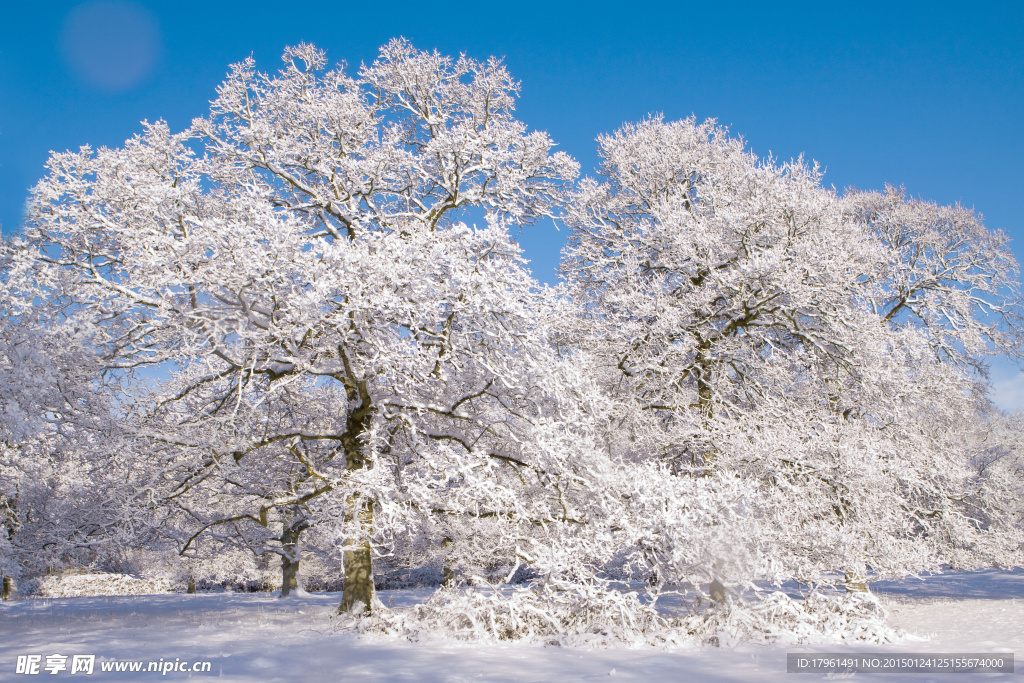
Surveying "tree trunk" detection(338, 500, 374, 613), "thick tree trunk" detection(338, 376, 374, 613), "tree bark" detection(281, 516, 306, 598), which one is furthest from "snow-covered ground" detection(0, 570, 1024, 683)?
"tree bark" detection(281, 516, 306, 598)

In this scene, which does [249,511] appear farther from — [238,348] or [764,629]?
[764,629]

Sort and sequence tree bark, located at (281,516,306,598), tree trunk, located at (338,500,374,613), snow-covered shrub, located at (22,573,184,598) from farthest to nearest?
1. snow-covered shrub, located at (22,573,184,598)
2. tree bark, located at (281,516,306,598)
3. tree trunk, located at (338,500,374,613)

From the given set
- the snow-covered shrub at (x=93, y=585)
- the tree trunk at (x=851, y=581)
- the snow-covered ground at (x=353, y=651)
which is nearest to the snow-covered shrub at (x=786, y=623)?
the tree trunk at (x=851, y=581)

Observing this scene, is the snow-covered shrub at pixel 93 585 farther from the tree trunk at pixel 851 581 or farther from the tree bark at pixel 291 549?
the tree trunk at pixel 851 581

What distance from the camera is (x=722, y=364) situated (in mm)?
14367

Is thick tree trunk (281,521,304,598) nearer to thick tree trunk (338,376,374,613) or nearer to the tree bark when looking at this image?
the tree bark

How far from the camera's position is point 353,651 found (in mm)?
8031

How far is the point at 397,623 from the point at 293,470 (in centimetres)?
508

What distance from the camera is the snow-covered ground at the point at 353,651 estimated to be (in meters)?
6.58

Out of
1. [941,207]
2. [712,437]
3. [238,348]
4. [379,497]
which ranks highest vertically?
[941,207]

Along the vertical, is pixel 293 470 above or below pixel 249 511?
above

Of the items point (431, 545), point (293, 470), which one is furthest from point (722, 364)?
point (431, 545)

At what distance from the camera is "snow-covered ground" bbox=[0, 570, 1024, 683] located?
6.58 metres

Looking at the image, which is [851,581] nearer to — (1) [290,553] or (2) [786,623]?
(2) [786,623]
